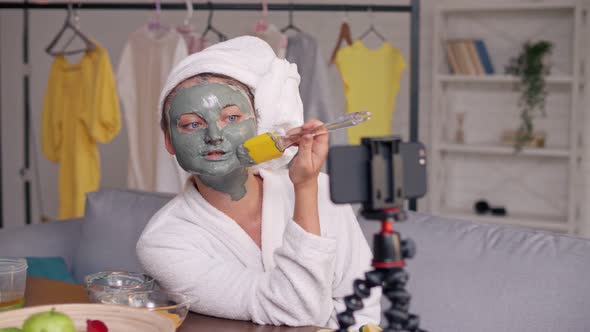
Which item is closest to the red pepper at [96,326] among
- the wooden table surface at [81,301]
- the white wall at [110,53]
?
the wooden table surface at [81,301]

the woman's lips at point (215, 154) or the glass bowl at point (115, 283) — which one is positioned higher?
the woman's lips at point (215, 154)

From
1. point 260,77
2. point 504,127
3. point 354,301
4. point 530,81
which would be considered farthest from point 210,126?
point 504,127

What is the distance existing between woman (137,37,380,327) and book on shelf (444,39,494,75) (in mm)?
2812

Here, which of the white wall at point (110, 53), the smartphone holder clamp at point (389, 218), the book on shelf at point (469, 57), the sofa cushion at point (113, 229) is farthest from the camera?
the white wall at point (110, 53)

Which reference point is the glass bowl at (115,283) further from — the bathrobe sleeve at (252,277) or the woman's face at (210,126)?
the woman's face at (210,126)

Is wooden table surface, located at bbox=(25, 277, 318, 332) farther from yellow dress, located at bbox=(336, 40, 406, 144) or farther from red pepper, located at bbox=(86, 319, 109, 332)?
yellow dress, located at bbox=(336, 40, 406, 144)

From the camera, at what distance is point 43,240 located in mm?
2543

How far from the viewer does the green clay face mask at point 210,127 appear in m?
1.32

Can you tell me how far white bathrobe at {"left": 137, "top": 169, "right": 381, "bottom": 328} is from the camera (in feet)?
4.10

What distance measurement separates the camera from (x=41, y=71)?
525cm

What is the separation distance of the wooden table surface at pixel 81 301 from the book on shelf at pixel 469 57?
118 inches

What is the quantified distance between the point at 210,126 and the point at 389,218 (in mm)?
642

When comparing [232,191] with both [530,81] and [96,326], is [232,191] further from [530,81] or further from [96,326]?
[530,81]

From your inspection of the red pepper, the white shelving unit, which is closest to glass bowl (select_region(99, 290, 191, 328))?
the red pepper
